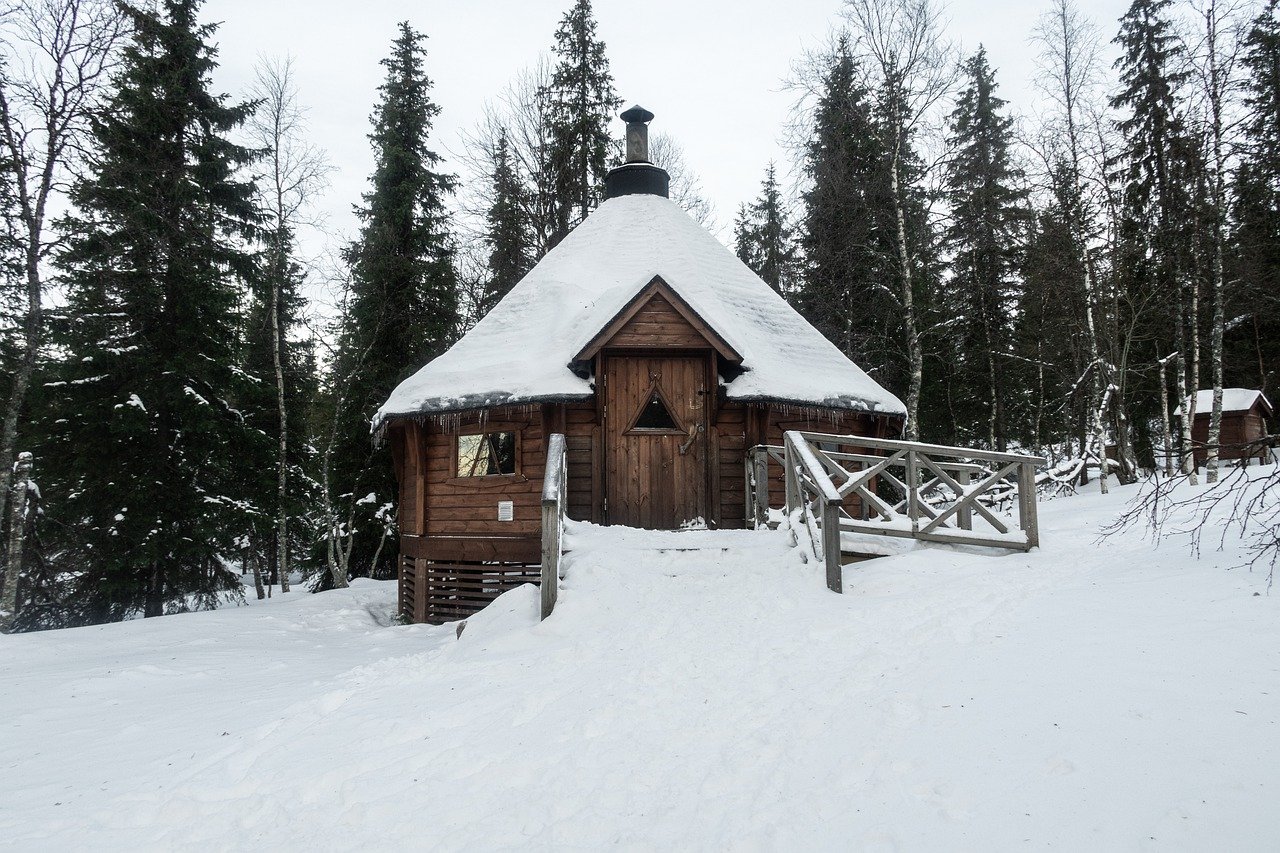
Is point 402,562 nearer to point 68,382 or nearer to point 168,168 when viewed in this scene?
point 68,382

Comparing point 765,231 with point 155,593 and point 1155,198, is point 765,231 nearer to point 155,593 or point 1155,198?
point 1155,198

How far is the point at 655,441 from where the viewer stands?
10430mm

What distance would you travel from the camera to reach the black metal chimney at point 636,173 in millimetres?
15531

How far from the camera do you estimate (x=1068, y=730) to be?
329 centimetres

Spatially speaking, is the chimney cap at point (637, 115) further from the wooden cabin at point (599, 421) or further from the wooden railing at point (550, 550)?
the wooden railing at point (550, 550)

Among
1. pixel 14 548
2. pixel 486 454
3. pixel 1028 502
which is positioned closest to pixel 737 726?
pixel 1028 502

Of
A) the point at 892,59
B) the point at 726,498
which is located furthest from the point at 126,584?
the point at 892,59

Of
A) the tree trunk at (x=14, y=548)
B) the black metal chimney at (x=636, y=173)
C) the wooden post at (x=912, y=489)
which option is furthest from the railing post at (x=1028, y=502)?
the tree trunk at (x=14, y=548)

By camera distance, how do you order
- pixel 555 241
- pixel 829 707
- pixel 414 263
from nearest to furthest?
pixel 829 707 → pixel 414 263 → pixel 555 241

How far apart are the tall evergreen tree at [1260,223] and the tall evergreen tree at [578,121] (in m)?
15.9

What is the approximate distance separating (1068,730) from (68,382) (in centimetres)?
1616

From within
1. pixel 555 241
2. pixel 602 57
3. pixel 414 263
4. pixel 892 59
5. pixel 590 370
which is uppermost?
pixel 602 57

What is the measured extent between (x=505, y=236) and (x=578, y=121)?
15.5ft

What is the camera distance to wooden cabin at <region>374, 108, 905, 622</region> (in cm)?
1018
